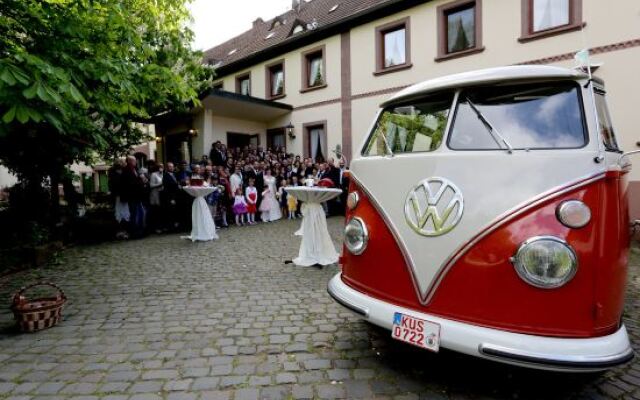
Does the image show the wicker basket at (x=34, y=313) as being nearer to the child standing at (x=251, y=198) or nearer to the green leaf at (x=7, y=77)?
the green leaf at (x=7, y=77)

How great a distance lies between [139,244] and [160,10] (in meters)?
4.94

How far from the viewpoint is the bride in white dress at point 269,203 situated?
12438 millimetres

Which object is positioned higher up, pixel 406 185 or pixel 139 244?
pixel 406 185

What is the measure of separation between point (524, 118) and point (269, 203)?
1033 cm

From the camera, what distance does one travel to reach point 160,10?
7.46 m

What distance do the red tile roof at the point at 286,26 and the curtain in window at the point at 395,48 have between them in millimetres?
1154

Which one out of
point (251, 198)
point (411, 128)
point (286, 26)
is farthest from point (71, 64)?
point (286, 26)

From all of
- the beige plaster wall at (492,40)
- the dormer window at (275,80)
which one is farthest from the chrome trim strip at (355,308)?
the dormer window at (275,80)

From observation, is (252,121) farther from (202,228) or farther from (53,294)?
(53,294)

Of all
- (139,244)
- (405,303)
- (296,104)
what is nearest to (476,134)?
(405,303)

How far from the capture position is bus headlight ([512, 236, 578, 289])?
85.2 inches

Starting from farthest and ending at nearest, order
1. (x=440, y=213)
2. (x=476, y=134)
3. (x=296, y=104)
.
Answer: (x=296, y=104) < (x=476, y=134) < (x=440, y=213)

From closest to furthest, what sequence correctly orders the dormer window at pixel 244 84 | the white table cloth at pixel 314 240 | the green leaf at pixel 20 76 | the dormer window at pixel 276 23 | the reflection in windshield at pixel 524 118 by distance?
the reflection in windshield at pixel 524 118 → the green leaf at pixel 20 76 → the white table cloth at pixel 314 240 → the dormer window at pixel 244 84 → the dormer window at pixel 276 23

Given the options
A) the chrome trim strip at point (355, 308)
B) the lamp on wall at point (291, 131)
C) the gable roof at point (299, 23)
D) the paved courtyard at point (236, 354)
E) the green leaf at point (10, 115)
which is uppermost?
the gable roof at point (299, 23)
